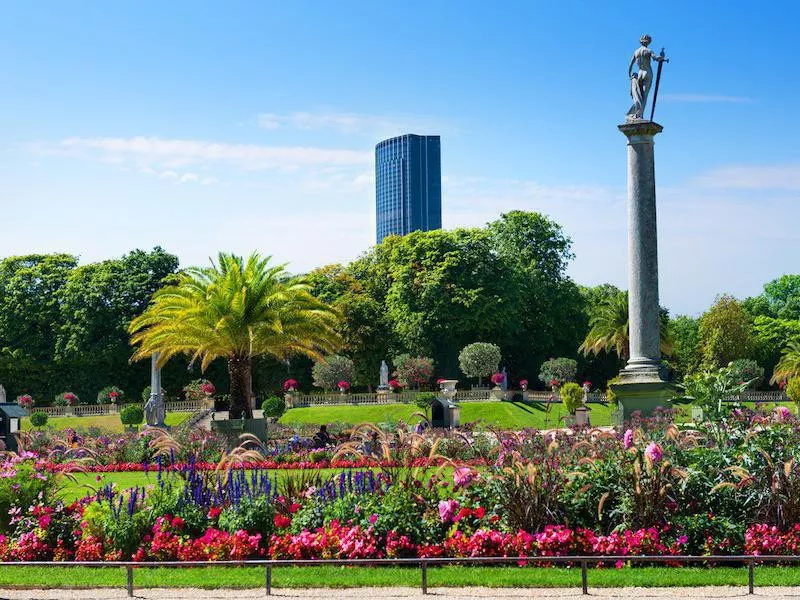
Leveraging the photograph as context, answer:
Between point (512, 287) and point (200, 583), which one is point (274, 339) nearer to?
point (200, 583)

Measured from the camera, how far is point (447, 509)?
40.3 ft

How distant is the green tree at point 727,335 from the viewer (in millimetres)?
67000

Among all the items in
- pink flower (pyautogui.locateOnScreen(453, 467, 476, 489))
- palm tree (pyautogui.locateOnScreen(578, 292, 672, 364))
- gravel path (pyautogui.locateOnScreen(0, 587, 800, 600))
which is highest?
palm tree (pyautogui.locateOnScreen(578, 292, 672, 364))

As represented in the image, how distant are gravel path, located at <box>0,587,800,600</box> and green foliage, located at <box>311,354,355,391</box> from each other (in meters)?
47.6

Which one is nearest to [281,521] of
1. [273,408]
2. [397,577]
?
[397,577]

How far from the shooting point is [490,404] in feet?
176

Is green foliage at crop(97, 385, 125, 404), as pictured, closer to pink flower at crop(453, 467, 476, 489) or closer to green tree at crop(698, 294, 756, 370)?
green tree at crop(698, 294, 756, 370)

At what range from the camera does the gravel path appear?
1046 centimetres

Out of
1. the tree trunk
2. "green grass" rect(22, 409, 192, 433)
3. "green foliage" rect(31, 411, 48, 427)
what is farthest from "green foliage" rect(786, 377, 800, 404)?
"green foliage" rect(31, 411, 48, 427)

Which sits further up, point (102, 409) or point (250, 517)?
point (250, 517)

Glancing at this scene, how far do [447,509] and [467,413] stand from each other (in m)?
40.1

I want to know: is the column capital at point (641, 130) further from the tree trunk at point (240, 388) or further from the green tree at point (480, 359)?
the green tree at point (480, 359)

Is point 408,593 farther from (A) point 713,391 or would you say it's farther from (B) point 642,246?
(B) point 642,246

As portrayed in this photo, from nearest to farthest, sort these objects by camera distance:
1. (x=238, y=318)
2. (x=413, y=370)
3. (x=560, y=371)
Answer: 1. (x=238, y=318)
2. (x=413, y=370)
3. (x=560, y=371)
